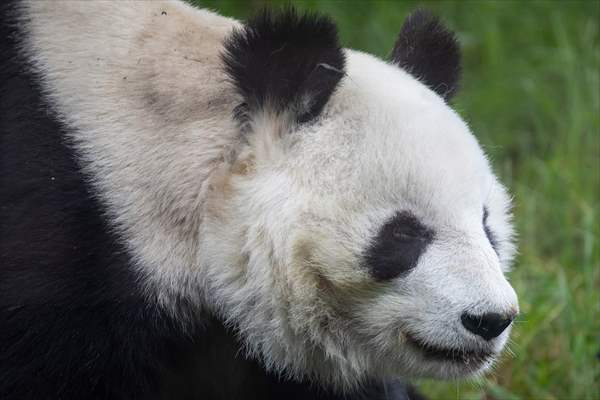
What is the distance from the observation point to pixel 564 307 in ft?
15.0

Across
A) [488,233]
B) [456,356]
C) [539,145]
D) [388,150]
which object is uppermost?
[388,150]

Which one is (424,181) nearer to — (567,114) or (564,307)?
(564,307)

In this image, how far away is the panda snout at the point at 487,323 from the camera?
108 inches

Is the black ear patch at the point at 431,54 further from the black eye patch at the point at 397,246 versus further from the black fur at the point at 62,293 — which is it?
the black fur at the point at 62,293

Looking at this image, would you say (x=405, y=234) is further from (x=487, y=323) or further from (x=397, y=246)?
(x=487, y=323)

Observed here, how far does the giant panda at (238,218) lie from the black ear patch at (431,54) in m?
0.25

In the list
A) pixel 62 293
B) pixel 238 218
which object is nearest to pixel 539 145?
pixel 238 218

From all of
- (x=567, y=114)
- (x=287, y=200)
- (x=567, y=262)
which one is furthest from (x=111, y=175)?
(x=567, y=114)

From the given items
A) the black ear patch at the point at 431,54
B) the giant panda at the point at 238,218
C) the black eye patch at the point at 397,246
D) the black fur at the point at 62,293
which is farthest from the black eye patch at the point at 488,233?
the black fur at the point at 62,293

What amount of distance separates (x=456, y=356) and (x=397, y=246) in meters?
0.35

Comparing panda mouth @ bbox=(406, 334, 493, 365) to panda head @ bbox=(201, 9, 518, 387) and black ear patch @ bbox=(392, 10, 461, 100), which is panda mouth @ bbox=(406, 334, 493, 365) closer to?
panda head @ bbox=(201, 9, 518, 387)

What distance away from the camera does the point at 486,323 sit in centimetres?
276

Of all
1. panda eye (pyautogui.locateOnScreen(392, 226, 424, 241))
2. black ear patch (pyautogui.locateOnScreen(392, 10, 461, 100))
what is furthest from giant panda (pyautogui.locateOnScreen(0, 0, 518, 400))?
black ear patch (pyautogui.locateOnScreen(392, 10, 461, 100))

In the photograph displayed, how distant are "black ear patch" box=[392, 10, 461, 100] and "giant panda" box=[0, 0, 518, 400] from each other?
0.82 ft
